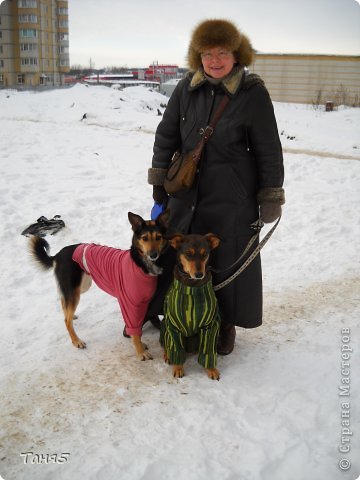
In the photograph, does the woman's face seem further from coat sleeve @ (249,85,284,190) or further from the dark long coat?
coat sleeve @ (249,85,284,190)

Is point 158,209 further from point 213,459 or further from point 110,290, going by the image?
point 213,459

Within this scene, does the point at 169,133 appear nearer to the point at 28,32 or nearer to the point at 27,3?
the point at 27,3

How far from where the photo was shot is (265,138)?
2.84m

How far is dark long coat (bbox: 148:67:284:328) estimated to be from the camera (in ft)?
9.32

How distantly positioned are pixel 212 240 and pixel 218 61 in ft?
4.00

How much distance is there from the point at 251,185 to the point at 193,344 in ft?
4.21

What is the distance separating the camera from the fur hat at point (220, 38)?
8.99ft

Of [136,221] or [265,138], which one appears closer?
[265,138]

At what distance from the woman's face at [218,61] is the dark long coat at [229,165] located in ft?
0.21

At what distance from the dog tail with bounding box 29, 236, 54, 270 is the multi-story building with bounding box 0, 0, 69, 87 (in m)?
20.7

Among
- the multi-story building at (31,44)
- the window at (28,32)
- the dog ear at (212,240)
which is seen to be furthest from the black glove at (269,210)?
the window at (28,32)

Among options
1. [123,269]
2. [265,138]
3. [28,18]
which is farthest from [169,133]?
[28,18]

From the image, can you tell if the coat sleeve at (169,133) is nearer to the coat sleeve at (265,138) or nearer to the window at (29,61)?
the coat sleeve at (265,138)

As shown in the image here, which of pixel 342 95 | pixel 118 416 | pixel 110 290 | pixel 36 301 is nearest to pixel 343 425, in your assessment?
pixel 118 416
